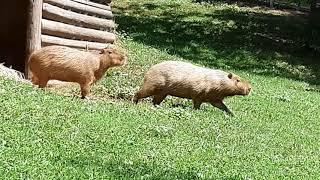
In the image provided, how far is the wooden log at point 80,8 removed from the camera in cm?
1527

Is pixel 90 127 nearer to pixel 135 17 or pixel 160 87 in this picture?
pixel 160 87

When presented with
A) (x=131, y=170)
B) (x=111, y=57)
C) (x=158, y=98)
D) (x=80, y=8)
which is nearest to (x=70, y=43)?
(x=80, y=8)

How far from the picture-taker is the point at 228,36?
90.6ft

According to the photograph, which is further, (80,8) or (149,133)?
(80,8)

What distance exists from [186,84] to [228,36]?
14827 millimetres

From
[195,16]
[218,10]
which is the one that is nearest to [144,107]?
[195,16]

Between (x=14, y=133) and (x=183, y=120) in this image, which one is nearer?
A: (x=14, y=133)

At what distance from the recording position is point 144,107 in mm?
11906

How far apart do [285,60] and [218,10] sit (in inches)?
357

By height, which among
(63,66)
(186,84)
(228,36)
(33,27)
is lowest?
(228,36)

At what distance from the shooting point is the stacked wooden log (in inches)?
574

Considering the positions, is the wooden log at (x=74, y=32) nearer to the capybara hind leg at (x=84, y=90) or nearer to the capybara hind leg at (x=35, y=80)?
the capybara hind leg at (x=35, y=80)

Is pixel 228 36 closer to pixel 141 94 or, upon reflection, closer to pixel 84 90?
pixel 141 94

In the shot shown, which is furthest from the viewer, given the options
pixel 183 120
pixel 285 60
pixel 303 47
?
pixel 303 47
